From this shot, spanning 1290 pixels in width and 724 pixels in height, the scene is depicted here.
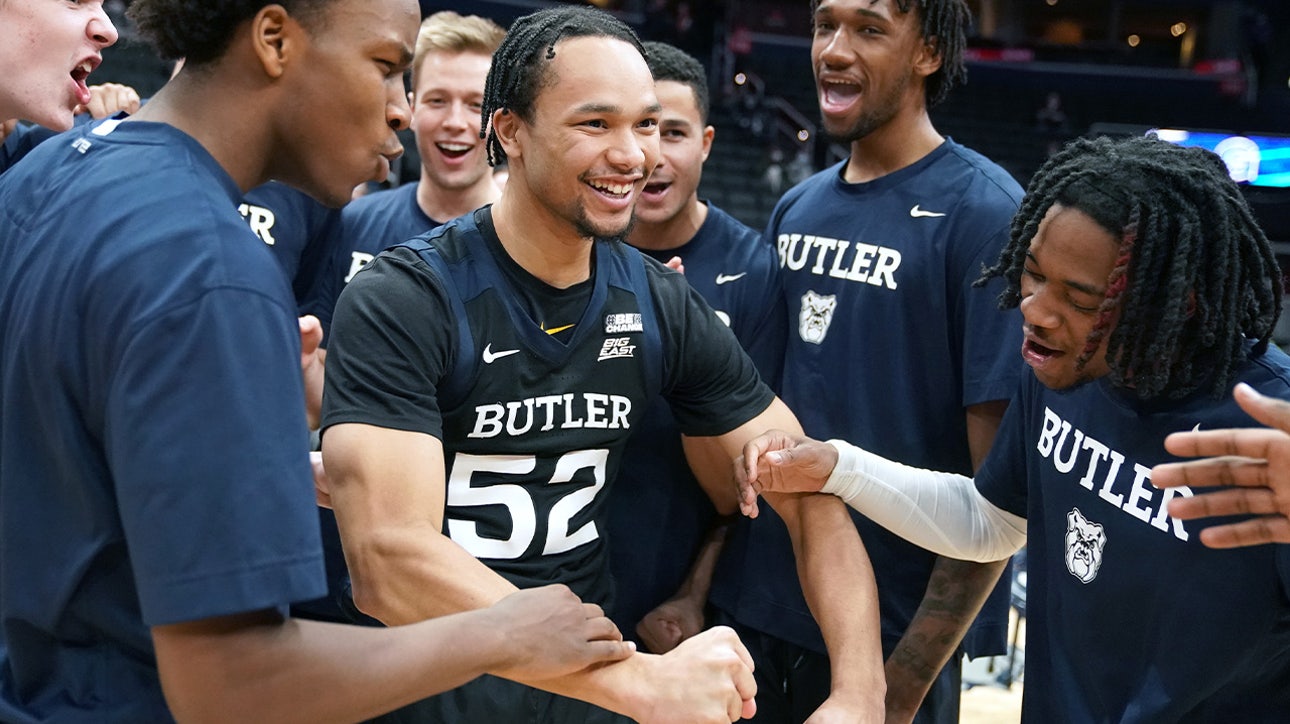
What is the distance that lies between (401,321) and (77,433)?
0.96 m

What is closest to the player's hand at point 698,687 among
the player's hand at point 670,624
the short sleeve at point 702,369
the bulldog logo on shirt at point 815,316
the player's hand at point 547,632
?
the player's hand at point 547,632

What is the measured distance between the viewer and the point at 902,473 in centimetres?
288

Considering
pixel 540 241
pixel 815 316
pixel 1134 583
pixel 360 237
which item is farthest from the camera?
pixel 360 237

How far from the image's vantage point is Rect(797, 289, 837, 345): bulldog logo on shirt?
329 cm

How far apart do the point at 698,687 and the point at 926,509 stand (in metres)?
0.99

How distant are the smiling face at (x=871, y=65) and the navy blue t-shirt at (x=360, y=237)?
1.26m

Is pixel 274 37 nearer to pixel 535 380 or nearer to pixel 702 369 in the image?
pixel 535 380

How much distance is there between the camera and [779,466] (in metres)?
2.74

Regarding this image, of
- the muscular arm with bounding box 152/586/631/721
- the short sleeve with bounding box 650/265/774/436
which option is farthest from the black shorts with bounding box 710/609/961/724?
the muscular arm with bounding box 152/586/631/721

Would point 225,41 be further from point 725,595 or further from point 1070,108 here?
point 1070,108

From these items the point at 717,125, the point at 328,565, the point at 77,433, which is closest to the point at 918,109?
the point at 328,565

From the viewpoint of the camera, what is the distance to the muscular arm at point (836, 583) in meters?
2.58

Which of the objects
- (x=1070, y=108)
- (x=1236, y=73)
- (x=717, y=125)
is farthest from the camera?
(x=1070, y=108)

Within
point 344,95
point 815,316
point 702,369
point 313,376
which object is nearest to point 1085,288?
point 702,369
